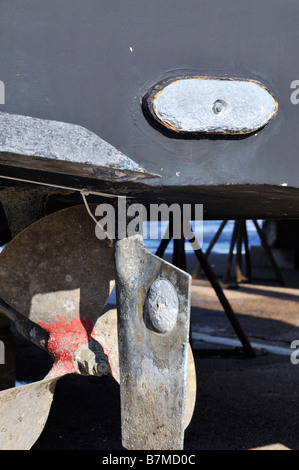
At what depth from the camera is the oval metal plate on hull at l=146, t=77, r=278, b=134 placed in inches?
49.9

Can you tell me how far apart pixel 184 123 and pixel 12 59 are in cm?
40

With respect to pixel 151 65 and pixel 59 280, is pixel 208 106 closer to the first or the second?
pixel 151 65

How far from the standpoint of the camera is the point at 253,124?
130 cm

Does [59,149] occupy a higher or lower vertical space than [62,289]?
higher

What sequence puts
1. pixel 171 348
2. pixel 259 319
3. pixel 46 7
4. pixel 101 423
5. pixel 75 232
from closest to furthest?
pixel 46 7
pixel 171 348
pixel 75 232
pixel 101 423
pixel 259 319

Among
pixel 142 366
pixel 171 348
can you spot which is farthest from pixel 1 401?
pixel 171 348

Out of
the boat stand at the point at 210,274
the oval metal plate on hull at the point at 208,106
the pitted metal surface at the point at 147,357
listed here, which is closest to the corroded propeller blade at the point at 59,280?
the pitted metal surface at the point at 147,357

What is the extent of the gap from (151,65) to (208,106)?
0.53 feet

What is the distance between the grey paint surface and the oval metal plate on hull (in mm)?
34

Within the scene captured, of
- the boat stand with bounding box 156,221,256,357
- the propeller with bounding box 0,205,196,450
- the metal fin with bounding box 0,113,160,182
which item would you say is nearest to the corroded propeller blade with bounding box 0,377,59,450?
the propeller with bounding box 0,205,196,450

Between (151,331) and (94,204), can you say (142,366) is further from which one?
(94,204)

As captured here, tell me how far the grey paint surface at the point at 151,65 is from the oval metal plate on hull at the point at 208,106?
3 centimetres

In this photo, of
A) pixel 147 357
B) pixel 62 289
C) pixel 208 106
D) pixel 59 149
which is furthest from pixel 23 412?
pixel 208 106

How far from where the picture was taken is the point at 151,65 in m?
1.29
